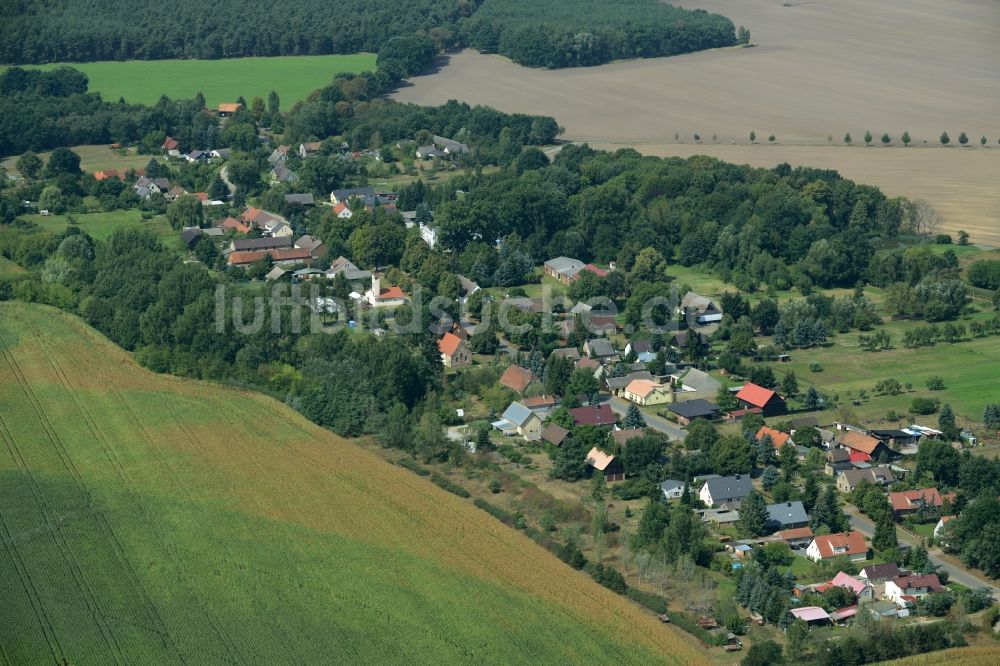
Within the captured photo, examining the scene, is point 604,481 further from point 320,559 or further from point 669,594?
point 320,559

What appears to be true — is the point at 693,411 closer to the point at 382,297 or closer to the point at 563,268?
the point at 382,297

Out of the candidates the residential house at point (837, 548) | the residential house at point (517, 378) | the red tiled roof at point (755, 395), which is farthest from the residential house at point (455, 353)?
the residential house at point (837, 548)

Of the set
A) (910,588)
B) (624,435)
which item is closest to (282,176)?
(624,435)

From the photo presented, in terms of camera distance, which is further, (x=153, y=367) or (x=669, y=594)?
(x=153, y=367)

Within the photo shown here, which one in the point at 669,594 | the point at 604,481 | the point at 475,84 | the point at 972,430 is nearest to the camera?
the point at 669,594

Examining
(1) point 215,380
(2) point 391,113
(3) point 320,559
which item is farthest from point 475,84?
(3) point 320,559

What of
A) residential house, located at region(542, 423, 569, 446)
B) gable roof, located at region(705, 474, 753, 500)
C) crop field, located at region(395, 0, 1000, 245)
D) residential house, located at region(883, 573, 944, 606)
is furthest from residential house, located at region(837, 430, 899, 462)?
crop field, located at region(395, 0, 1000, 245)
